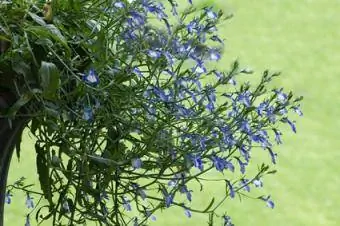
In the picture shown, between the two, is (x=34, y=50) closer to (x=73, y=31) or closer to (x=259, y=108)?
(x=73, y=31)

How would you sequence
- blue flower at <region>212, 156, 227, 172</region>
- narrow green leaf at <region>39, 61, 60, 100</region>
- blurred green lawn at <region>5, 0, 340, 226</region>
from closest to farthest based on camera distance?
narrow green leaf at <region>39, 61, 60, 100</region>, blue flower at <region>212, 156, 227, 172</region>, blurred green lawn at <region>5, 0, 340, 226</region>

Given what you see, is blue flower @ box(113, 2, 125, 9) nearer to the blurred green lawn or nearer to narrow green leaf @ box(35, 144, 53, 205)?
narrow green leaf @ box(35, 144, 53, 205)

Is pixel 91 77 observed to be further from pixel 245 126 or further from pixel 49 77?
pixel 245 126

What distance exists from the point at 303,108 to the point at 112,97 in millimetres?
1676

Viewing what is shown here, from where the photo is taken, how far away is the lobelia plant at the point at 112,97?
0.75m

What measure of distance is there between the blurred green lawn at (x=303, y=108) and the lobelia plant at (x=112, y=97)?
105cm

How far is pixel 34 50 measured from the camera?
75 cm

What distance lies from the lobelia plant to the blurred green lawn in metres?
1.05

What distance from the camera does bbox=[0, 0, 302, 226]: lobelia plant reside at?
75cm

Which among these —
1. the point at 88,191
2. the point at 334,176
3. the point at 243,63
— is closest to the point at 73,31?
the point at 88,191

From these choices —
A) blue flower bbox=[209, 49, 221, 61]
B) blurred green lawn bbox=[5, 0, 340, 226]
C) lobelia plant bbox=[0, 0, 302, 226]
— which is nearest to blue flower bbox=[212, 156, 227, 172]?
lobelia plant bbox=[0, 0, 302, 226]

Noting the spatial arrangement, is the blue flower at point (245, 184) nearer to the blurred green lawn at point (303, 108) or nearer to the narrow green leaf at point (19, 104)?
the narrow green leaf at point (19, 104)

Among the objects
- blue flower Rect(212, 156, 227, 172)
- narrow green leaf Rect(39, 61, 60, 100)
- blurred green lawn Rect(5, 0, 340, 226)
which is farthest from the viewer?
blurred green lawn Rect(5, 0, 340, 226)

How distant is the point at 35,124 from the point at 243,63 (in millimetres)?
1753
